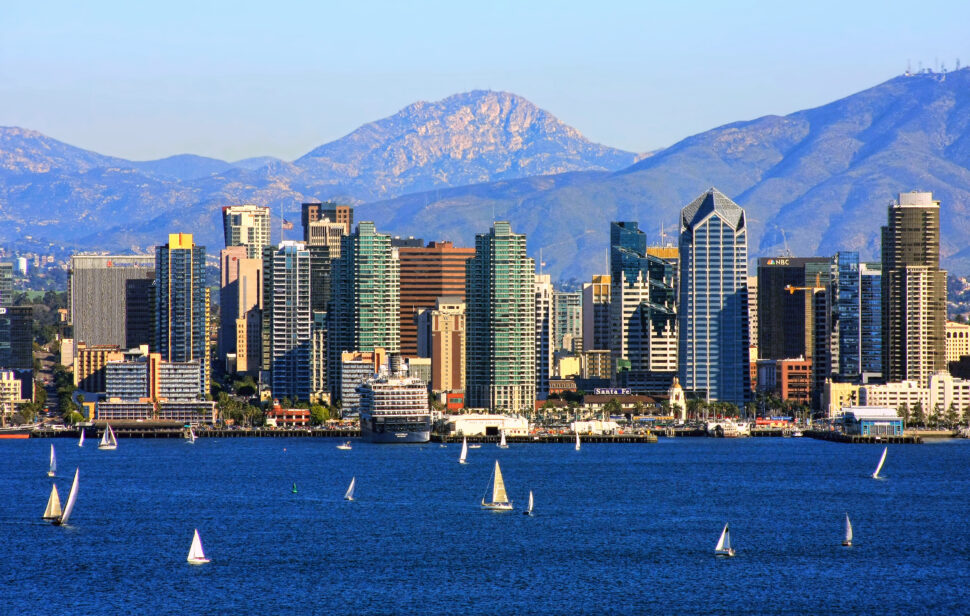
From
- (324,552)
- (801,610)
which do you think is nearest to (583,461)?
(324,552)

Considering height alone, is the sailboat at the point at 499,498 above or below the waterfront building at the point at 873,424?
below

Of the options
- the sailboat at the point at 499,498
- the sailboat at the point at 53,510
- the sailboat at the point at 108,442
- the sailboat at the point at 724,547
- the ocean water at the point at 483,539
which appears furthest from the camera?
the sailboat at the point at 108,442

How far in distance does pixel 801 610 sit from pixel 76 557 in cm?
3630

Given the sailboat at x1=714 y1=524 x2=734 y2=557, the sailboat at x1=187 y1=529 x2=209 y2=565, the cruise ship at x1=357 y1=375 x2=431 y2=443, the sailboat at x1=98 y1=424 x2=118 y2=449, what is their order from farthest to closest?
1. the cruise ship at x1=357 y1=375 x2=431 y2=443
2. the sailboat at x1=98 y1=424 x2=118 y2=449
3. the sailboat at x1=714 y1=524 x2=734 y2=557
4. the sailboat at x1=187 y1=529 x2=209 y2=565

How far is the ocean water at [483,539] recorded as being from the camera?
7544cm

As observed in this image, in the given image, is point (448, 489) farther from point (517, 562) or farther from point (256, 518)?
point (517, 562)

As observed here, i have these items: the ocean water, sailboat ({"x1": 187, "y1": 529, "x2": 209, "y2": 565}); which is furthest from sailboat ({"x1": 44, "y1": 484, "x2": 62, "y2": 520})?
sailboat ({"x1": 187, "y1": 529, "x2": 209, "y2": 565})

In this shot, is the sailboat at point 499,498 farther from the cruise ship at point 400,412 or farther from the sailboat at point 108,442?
the cruise ship at point 400,412

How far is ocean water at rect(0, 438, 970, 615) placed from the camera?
75.4 meters

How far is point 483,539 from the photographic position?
306 ft

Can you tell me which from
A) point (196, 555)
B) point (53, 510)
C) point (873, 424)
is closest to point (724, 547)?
point (196, 555)

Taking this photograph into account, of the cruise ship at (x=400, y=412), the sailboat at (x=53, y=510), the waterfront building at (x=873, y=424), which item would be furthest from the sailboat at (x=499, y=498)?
the waterfront building at (x=873, y=424)

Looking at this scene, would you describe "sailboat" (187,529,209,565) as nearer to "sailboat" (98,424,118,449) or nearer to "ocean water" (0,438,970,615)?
"ocean water" (0,438,970,615)

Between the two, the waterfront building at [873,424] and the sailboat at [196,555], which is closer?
the sailboat at [196,555]
